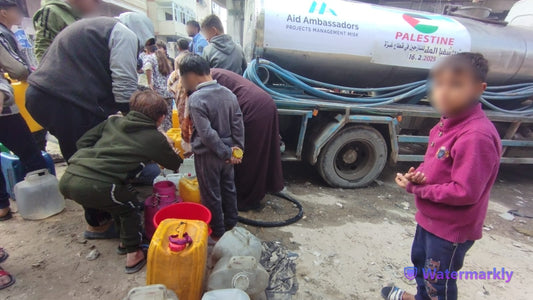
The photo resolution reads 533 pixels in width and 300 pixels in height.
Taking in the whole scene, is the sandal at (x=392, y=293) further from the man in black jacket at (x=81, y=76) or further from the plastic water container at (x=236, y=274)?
the man in black jacket at (x=81, y=76)

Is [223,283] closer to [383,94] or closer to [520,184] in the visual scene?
[383,94]

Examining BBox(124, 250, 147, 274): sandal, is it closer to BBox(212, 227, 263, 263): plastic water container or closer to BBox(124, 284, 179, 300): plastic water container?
BBox(212, 227, 263, 263): plastic water container

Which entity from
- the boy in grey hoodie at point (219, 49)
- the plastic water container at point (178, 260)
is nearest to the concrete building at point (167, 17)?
the boy in grey hoodie at point (219, 49)

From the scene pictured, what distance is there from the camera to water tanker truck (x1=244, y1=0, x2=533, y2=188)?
11.2 feet

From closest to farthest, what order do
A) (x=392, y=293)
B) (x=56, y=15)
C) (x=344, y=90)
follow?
(x=392, y=293)
(x=56, y=15)
(x=344, y=90)

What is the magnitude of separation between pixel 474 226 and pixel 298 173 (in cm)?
290

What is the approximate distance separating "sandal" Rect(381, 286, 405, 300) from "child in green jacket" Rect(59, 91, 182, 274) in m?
1.92

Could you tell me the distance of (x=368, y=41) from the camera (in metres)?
3.60

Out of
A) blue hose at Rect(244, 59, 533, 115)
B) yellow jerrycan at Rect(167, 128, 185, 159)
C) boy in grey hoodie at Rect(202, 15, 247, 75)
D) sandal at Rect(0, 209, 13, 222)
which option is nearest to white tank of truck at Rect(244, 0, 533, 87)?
blue hose at Rect(244, 59, 533, 115)

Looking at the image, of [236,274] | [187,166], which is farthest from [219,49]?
[236,274]

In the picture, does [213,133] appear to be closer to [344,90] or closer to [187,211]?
[187,211]

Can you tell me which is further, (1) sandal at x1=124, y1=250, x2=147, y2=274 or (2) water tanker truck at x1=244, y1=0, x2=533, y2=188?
(2) water tanker truck at x1=244, y1=0, x2=533, y2=188

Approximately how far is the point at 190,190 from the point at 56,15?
189 cm

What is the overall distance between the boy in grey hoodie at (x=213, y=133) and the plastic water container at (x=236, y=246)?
51cm
